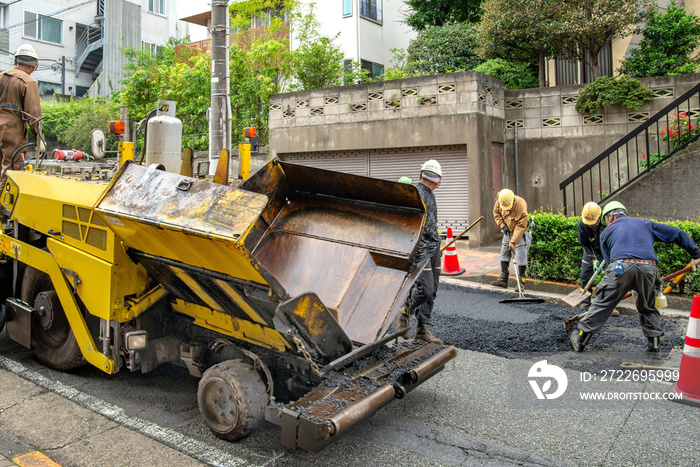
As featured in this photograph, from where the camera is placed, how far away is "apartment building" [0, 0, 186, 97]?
28281 millimetres

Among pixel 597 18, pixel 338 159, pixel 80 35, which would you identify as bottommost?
pixel 338 159

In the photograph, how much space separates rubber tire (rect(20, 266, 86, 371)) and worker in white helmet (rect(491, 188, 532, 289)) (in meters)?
6.32

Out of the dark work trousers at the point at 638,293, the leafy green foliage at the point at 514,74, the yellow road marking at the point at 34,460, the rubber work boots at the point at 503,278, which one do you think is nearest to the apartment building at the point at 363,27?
the leafy green foliage at the point at 514,74

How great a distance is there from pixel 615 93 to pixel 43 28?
29.0 m

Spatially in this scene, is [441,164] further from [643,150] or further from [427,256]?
[427,256]

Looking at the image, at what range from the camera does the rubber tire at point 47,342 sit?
15.9 feet

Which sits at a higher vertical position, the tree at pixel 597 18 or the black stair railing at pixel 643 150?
the tree at pixel 597 18

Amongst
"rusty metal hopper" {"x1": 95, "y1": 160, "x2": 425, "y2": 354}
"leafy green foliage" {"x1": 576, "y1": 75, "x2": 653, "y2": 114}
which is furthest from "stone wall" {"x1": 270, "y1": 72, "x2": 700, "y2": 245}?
"rusty metal hopper" {"x1": 95, "y1": 160, "x2": 425, "y2": 354}

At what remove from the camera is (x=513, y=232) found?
29.2 ft

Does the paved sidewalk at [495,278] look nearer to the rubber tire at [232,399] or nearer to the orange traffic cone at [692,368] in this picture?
the orange traffic cone at [692,368]

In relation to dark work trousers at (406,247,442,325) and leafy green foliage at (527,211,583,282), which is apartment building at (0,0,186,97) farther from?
dark work trousers at (406,247,442,325)

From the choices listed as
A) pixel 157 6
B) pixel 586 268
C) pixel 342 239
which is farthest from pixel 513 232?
pixel 157 6

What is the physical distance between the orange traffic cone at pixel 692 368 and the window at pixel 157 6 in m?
33.5

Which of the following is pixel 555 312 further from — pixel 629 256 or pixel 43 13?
pixel 43 13
